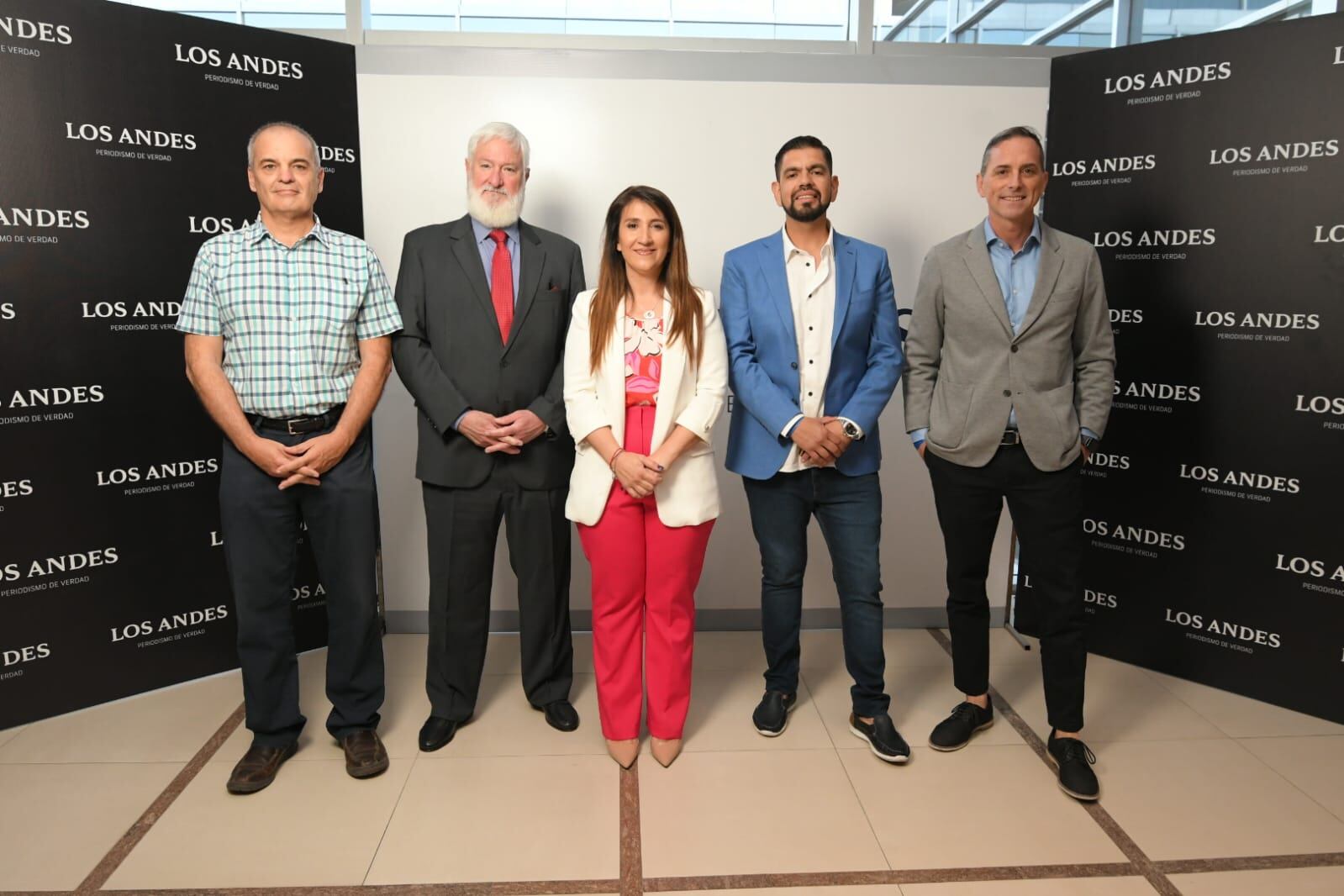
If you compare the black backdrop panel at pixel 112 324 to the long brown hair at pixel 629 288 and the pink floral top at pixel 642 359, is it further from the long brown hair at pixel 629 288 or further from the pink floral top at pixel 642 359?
the pink floral top at pixel 642 359

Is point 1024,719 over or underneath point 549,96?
underneath

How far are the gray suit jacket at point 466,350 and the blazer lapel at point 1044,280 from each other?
56.9 inches

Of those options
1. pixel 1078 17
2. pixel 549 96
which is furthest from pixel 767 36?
pixel 1078 17

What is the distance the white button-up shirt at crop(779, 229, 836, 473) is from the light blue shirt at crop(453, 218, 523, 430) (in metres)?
0.88

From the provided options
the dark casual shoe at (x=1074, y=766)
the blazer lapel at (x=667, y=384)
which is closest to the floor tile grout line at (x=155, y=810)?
the blazer lapel at (x=667, y=384)

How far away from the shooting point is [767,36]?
379 centimetres

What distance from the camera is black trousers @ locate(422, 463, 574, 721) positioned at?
2.88m

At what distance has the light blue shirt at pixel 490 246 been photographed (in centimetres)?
287

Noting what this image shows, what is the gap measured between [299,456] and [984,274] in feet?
7.05

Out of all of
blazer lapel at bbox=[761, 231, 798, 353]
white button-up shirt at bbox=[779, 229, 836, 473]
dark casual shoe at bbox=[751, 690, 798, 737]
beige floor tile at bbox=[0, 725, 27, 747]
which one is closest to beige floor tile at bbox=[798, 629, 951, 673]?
dark casual shoe at bbox=[751, 690, 798, 737]

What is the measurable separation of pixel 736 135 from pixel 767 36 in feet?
1.52

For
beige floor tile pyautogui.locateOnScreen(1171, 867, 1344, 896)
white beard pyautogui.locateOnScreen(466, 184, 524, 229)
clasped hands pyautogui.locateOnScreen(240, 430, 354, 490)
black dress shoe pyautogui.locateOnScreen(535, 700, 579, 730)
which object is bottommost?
beige floor tile pyautogui.locateOnScreen(1171, 867, 1344, 896)

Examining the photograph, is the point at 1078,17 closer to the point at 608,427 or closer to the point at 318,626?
the point at 608,427

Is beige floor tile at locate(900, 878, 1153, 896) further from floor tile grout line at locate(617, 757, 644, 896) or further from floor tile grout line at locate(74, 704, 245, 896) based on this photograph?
floor tile grout line at locate(74, 704, 245, 896)
